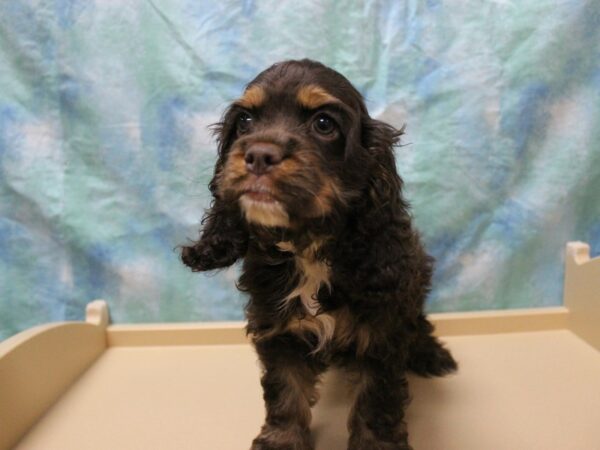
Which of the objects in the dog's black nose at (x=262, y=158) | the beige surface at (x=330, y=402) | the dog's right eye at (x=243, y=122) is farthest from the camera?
the beige surface at (x=330, y=402)

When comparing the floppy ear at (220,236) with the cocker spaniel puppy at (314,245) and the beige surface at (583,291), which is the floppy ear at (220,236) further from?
the beige surface at (583,291)

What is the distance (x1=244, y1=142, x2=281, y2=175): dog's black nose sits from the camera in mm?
1373

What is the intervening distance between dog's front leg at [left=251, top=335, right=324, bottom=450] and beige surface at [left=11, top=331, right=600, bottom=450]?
0.38ft

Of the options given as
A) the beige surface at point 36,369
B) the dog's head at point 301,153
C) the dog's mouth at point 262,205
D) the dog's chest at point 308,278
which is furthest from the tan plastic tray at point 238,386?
the dog's mouth at point 262,205

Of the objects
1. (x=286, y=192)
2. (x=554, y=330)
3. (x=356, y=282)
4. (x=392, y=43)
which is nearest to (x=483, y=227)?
(x=554, y=330)

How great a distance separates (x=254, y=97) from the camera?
1618mm

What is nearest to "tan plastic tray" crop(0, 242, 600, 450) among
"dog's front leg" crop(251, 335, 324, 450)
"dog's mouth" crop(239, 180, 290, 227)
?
"dog's front leg" crop(251, 335, 324, 450)

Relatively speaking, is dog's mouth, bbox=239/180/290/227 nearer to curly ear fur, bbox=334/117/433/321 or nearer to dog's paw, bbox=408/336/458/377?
curly ear fur, bbox=334/117/433/321

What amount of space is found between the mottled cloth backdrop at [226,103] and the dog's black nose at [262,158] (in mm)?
1200

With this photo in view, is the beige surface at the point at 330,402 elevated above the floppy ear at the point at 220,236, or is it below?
below

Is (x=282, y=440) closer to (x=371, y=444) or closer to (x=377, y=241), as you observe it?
(x=371, y=444)

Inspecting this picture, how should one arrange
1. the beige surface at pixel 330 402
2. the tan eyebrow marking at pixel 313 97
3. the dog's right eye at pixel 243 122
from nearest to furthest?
the tan eyebrow marking at pixel 313 97 → the dog's right eye at pixel 243 122 → the beige surface at pixel 330 402

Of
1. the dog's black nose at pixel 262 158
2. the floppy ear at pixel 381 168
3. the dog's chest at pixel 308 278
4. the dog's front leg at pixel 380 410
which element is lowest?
the dog's front leg at pixel 380 410

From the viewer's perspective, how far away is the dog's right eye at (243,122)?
5.46 feet
